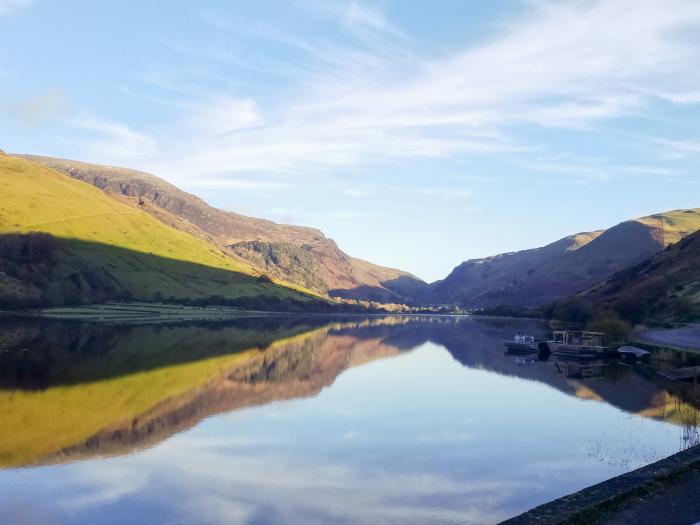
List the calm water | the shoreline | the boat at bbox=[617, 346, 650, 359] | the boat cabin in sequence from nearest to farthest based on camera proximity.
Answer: the shoreline → the calm water → the boat at bbox=[617, 346, 650, 359] → the boat cabin

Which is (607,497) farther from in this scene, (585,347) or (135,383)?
(585,347)

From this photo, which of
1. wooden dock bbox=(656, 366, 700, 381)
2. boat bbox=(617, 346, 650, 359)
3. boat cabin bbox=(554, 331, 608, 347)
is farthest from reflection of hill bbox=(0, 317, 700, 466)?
boat cabin bbox=(554, 331, 608, 347)

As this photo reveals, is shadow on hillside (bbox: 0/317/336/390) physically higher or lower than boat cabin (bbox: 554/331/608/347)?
lower

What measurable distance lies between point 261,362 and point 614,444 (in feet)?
169

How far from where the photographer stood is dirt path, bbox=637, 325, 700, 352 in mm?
85331

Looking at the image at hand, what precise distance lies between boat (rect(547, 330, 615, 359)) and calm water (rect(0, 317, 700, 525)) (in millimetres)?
14597

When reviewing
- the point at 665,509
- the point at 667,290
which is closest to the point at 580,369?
the point at 667,290

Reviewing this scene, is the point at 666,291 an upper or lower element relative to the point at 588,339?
upper

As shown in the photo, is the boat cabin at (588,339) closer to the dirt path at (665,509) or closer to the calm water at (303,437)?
the calm water at (303,437)

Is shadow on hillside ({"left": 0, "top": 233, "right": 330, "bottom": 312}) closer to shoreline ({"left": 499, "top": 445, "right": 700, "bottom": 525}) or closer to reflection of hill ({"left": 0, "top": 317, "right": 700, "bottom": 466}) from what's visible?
reflection of hill ({"left": 0, "top": 317, "right": 700, "bottom": 466})

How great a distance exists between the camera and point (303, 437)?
130 ft

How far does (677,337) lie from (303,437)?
77.1 metres

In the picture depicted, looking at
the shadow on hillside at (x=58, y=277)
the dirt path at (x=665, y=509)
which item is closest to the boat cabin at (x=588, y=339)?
the dirt path at (x=665, y=509)

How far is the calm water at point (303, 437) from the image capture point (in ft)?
83.6
